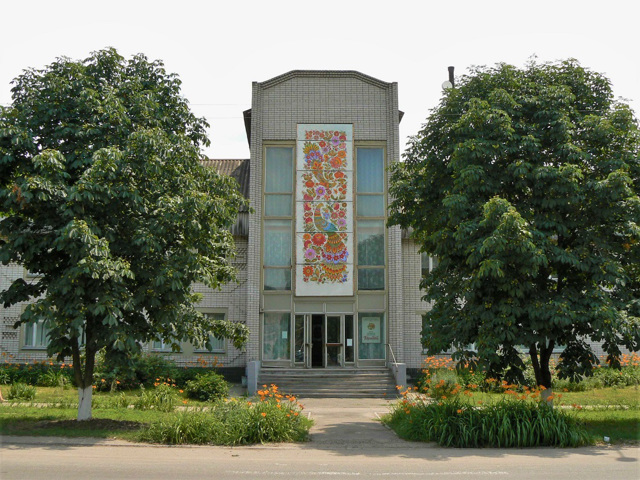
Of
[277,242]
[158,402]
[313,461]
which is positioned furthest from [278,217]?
[313,461]

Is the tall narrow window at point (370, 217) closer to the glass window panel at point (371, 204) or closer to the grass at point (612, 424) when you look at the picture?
the glass window panel at point (371, 204)

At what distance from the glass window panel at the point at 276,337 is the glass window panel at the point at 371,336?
3.07 metres

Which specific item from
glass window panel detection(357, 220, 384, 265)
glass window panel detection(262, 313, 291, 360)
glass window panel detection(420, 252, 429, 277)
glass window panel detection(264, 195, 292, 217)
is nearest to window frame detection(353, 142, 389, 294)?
glass window panel detection(357, 220, 384, 265)

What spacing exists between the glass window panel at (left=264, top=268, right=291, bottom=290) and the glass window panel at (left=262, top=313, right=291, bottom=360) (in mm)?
1186

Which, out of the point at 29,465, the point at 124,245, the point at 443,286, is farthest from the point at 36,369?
the point at 443,286

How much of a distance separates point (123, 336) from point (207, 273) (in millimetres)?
2240

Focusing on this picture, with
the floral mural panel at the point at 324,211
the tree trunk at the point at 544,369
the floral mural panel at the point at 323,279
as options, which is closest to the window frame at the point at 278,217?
the floral mural panel at the point at 324,211

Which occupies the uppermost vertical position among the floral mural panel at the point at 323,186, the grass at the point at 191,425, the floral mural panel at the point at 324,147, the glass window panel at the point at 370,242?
the floral mural panel at the point at 324,147

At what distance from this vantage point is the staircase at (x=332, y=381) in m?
21.8

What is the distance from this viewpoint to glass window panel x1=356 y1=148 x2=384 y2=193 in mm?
25047

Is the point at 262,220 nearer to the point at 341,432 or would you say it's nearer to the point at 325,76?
the point at 325,76

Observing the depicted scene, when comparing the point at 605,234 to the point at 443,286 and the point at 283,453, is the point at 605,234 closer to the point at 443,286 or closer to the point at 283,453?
the point at 443,286

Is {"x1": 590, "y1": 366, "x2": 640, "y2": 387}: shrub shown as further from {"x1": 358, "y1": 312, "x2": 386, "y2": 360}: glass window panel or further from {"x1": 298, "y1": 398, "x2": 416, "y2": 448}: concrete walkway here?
{"x1": 298, "y1": 398, "x2": 416, "y2": 448}: concrete walkway

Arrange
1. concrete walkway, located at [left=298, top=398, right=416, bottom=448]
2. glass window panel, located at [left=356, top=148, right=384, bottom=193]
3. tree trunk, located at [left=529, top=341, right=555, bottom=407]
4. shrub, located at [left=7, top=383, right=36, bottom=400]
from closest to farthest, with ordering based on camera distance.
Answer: concrete walkway, located at [left=298, top=398, right=416, bottom=448] < tree trunk, located at [left=529, top=341, right=555, bottom=407] < shrub, located at [left=7, top=383, right=36, bottom=400] < glass window panel, located at [left=356, top=148, right=384, bottom=193]
